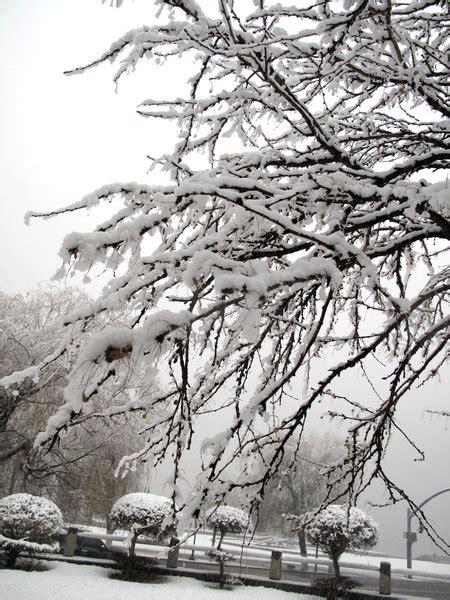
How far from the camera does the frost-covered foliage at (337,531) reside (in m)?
13.0

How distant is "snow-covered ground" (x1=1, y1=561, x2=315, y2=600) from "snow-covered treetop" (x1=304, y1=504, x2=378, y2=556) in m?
2.14

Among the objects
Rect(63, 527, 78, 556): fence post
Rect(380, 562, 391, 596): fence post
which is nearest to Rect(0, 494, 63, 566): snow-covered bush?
Rect(63, 527, 78, 556): fence post

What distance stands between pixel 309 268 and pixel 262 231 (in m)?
1.20

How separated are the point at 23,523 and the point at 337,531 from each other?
8888 millimetres

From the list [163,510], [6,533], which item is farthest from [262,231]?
[163,510]

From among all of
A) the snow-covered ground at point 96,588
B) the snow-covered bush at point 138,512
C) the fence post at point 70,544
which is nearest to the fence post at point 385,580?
the snow-covered ground at point 96,588

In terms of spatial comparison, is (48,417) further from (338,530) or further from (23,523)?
(338,530)

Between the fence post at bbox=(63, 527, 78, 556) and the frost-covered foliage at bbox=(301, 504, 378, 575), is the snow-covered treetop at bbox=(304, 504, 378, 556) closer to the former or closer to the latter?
the frost-covered foliage at bbox=(301, 504, 378, 575)

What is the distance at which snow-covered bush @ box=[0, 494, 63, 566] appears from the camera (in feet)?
34.2

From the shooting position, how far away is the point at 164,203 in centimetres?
186

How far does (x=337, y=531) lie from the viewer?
12.9 metres

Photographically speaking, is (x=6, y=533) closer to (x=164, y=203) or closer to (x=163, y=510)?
(x=163, y=510)

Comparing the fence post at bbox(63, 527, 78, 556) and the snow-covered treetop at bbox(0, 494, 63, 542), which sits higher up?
the snow-covered treetop at bbox(0, 494, 63, 542)

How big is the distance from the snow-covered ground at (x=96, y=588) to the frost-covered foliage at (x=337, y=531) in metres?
2.14
